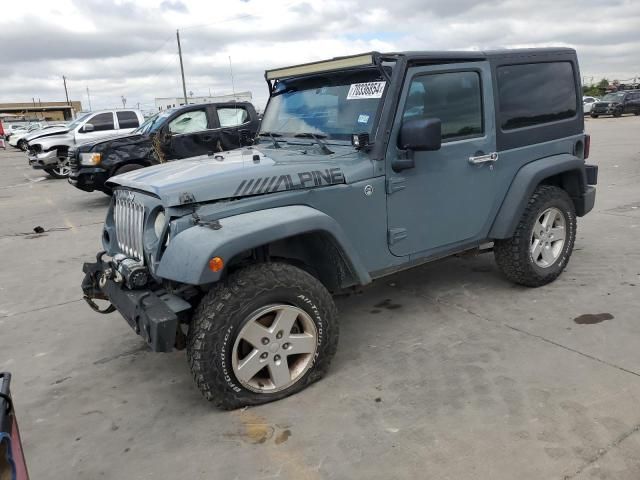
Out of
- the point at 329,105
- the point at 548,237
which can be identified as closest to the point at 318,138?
the point at 329,105

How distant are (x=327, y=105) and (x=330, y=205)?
0.99 meters

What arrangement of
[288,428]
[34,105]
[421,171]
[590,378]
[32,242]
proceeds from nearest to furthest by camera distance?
[288,428] → [590,378] → [421,171] → [32,242] → [34,105]

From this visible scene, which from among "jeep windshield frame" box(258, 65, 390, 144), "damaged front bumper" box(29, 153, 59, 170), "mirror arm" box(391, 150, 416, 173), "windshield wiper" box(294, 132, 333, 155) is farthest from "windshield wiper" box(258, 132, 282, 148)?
"damaged front bumper" box(29, 153, 59, 170)

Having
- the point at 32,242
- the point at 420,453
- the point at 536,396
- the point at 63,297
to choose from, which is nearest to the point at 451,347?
the point at 536,396

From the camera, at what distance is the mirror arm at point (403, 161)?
3566mm

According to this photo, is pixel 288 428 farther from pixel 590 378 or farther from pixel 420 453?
pixel 590 378

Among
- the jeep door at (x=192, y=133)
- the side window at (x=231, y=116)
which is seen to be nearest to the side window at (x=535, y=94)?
the jeep door at (x=192, y=133)

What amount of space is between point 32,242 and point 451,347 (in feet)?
21.8

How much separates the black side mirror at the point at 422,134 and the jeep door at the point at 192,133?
22.8 ft

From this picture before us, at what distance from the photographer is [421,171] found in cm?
374

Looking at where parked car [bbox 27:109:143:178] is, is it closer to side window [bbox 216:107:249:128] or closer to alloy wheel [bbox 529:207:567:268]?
side window [bbox 216:107:249:128]

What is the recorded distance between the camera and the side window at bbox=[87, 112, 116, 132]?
49.6ft

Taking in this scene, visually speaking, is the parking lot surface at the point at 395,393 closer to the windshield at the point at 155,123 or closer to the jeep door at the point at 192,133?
the jeep door at the point at 192,133

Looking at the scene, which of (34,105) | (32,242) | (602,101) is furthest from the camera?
(34,105)
